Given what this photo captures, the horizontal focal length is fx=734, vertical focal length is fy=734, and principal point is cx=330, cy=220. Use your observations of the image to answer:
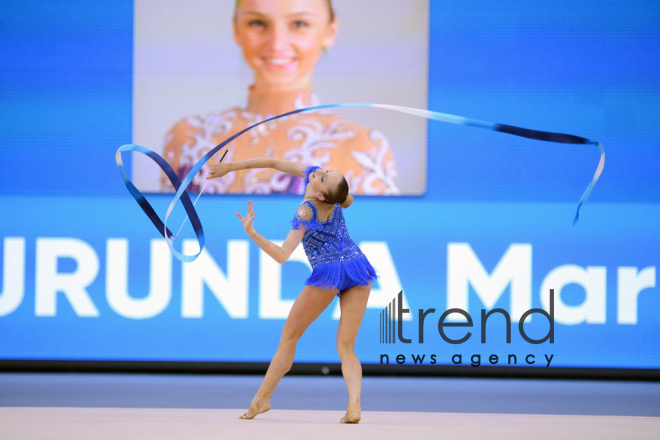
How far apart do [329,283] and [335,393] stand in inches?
60.9

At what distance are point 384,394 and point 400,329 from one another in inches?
30.4

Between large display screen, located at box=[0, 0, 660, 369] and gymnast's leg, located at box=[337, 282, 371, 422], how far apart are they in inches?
72.9

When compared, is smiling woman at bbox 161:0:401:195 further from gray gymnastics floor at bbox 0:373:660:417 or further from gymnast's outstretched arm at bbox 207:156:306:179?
gymnast's outstretched arm at bbox 207:156:306:179

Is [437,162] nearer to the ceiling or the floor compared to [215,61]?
nearer to the floor

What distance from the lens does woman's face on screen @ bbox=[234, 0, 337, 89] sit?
17.6 feet

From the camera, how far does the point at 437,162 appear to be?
5.42 metres

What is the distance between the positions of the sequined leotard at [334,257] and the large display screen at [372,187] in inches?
73.4

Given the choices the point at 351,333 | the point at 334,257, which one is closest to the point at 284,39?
the point at 334,257

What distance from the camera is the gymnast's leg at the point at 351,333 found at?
3412 millimetres

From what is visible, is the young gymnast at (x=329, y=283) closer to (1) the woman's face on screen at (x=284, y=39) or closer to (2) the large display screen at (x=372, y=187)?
A: (2) the large display screen at (x=372, y=187)

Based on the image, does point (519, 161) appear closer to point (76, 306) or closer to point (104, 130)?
point (104, 130)

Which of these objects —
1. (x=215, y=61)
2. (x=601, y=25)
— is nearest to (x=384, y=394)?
(x=215, y=61)

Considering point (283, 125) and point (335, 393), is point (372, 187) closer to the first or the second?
point (283, 125)

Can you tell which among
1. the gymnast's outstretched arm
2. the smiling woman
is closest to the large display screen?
the smiling woman
